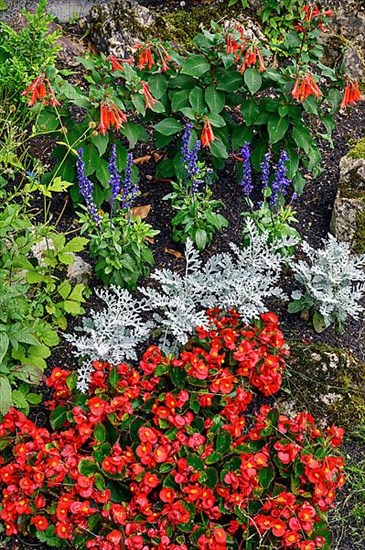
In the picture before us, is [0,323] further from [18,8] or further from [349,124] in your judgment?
[18,8]

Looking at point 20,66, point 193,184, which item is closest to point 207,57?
point 193,184

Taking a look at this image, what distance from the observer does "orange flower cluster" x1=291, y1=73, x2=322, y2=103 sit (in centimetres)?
362

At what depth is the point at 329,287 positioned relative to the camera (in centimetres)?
376

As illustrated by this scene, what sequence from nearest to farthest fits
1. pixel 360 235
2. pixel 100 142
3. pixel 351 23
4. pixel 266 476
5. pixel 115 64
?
1. pixel 266 476
2. pixel 115 64
3. pixel 100 142
4. pixel 360 235
5. pixel 351 23

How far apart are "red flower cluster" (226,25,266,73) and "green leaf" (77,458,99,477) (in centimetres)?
208

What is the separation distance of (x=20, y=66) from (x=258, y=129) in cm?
144

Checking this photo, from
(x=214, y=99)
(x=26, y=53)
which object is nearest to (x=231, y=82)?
(x=214, y=99)

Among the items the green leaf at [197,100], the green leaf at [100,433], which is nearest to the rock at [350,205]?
the green leaf at [197,100]

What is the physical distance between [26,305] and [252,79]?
66.3 inches

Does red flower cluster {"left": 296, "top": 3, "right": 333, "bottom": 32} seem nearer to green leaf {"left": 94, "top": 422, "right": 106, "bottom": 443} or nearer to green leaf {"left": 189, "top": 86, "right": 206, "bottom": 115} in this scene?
green leaf {"left": 189, "top": 86, "right": 206, "bottom": 115}

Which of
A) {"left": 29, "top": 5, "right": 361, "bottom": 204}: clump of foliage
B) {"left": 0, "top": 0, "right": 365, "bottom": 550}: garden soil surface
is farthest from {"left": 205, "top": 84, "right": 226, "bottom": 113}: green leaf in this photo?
{"left": 0, "top": 0, "right": 365, "bottom": 550}: garden soil surface

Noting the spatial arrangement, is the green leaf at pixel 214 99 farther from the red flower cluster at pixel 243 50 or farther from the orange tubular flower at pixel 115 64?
the orange tubular flower at pixel 115 64

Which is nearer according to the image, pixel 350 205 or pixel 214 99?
pixel 214 99

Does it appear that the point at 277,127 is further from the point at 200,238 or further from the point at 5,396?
the point at 5,396
